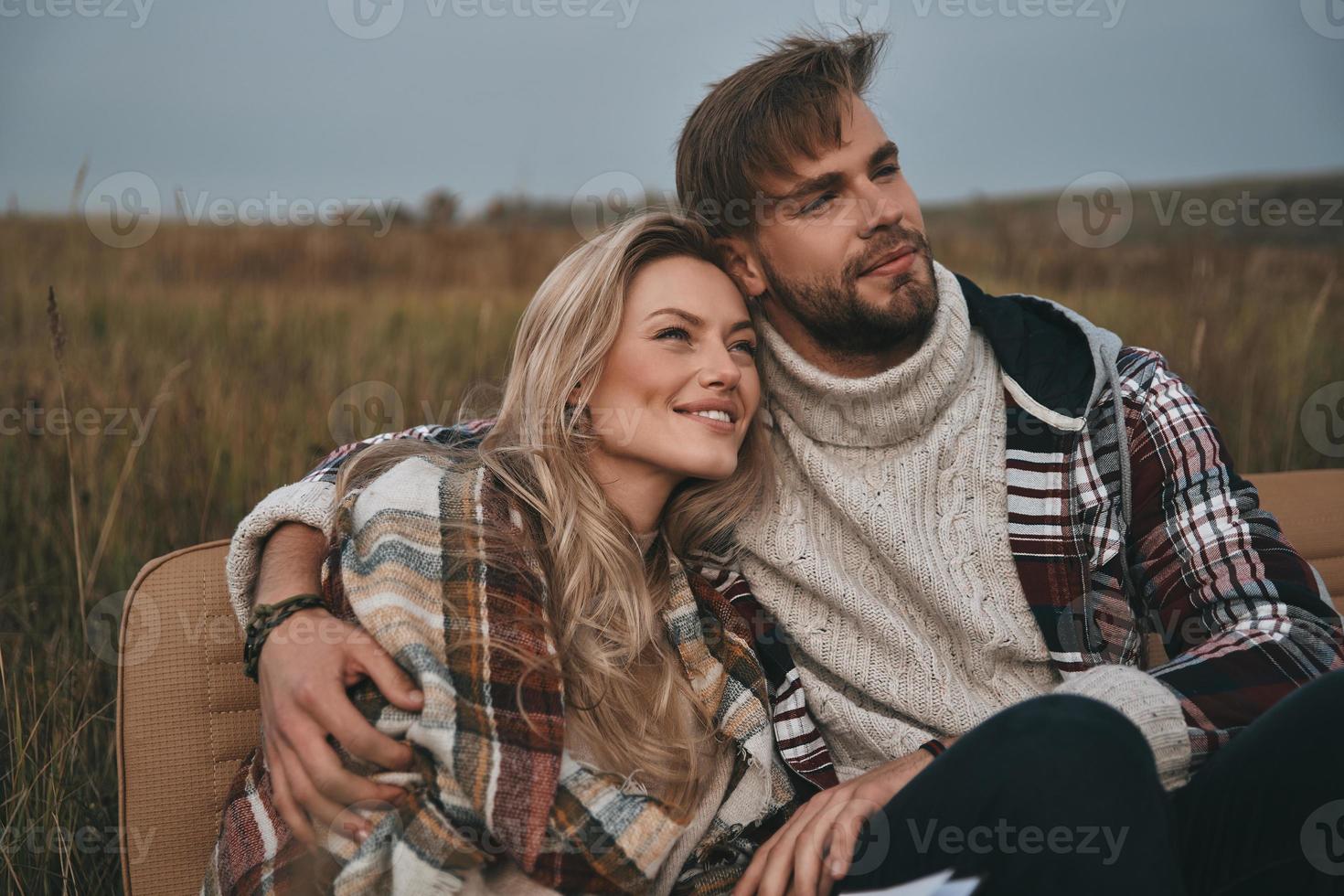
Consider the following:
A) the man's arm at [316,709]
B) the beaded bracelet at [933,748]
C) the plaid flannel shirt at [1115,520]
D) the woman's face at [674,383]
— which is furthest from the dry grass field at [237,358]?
the beaded bracelet at [933,748]

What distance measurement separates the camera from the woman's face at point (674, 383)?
6.60ft

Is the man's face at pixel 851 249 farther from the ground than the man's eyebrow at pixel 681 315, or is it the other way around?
the man's face at pixel 851 249

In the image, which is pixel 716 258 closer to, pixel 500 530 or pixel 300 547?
pixel 500 530

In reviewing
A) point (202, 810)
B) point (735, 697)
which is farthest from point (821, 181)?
point (202, 810)

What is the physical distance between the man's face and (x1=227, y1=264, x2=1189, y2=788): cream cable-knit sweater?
9 cm

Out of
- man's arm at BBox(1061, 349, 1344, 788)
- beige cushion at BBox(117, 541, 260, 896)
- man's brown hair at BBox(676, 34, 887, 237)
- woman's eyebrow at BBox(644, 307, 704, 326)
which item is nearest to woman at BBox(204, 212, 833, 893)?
woman's eyebrow at BBox(644, 307, 704, 326)

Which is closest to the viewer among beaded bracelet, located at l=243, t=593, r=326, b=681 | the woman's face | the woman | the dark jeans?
the dark jeans

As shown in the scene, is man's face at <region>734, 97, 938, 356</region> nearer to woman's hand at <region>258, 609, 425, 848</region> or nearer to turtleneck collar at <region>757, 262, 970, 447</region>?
turtleneck collar at <region>757, 262, 970, 447</region>

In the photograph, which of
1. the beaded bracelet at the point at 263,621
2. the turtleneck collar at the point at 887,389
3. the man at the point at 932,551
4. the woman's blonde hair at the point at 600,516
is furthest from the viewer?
the turtleneck collar at the point at 887,389

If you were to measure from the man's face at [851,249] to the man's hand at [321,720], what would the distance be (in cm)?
114

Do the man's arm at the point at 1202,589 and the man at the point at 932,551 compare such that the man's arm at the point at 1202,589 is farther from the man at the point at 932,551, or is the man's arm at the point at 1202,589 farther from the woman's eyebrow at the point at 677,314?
the woman's eyebrow at the point at 677,314

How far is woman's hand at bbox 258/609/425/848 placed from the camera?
157 centimetres

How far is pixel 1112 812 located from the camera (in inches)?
51.8

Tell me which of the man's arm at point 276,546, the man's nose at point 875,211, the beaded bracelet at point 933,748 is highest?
the man's nose at point 875,211
